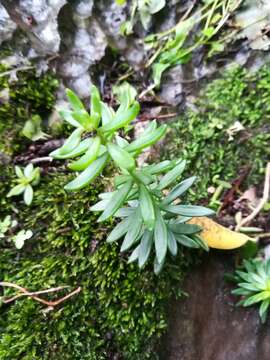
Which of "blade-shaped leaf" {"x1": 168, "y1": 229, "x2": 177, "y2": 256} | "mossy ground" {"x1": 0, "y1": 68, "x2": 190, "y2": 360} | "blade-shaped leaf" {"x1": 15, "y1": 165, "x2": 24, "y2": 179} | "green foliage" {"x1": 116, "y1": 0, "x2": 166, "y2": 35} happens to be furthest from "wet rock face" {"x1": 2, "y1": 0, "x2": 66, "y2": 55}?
"blade-shaped leaf" {"x1": 168, "y1": 229, "x2": 177, "y2": 256}

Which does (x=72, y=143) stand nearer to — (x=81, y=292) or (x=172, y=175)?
(x=172, y=175)

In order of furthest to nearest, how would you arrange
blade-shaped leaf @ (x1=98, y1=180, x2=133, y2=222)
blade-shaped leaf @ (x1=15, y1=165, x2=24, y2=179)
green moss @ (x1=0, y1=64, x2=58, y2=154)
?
green moss @ (x1=0, y1=64, x2=58, y2=154)
blade-shaped leaf @ (x1=15, y1=165, x2=24, y2=179)
blade-shaped leaf @ (x1=98, y1=180, x2=133, y2=222)

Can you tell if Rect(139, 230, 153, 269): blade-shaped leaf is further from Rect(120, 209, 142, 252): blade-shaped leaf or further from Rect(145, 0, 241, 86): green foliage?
Rect(145, 0, 241, 86): green foliage

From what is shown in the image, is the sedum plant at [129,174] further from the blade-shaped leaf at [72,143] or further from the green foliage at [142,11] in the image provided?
the green foliage at [142,11]

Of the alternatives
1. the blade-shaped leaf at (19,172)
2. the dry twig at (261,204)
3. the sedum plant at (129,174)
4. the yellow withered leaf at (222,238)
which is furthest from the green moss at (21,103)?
the dry twig at (261,204)

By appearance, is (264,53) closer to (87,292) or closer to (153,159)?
(153,159)

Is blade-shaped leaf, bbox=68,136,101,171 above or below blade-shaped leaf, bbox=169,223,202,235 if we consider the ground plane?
above

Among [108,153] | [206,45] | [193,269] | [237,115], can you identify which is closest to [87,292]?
[193,269]
